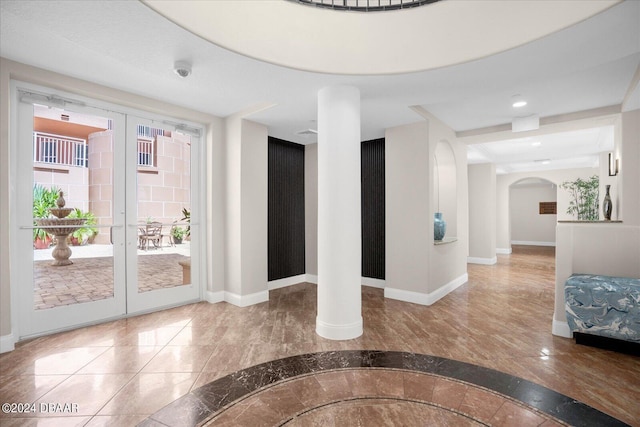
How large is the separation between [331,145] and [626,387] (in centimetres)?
313

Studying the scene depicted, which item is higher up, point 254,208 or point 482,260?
point 254,208

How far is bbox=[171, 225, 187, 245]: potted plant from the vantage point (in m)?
4.31

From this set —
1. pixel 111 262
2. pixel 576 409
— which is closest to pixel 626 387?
pixel 576 409

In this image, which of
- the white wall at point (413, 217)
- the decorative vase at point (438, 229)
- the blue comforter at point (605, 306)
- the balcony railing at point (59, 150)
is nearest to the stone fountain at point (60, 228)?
the balcony railing at point (59, 150)

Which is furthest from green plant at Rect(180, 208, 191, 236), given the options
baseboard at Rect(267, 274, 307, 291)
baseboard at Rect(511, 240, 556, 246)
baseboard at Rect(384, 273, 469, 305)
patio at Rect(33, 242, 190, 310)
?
baseboard at Rect(511, 240, 556, 246)

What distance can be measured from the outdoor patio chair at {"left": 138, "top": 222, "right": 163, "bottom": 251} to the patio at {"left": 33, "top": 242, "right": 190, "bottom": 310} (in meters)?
0.09

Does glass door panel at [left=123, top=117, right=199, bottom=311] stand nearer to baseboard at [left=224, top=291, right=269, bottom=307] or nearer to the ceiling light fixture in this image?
baseboard at [left=224, top=291, right=269, bottom=307]

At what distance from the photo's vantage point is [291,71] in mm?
2943

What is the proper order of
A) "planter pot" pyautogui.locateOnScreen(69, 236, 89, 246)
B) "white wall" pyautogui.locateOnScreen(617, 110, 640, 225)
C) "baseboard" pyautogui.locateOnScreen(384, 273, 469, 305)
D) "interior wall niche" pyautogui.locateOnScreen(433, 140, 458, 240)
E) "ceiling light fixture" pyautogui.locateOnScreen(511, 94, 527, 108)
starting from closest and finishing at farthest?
"planter pot" pyautogui.locateOnScreen(69, 236, 89, 246)
"white wall" pyautogui.locateOnScreen(617, 110, 640, 225)
"ceiling light fixture" pyautogui.locateOnScreen(511, 94, 527, 108)
"baseboard" pyautogui.locateOnScreen(384, 273, 469, 305)
"interior wall niche" pyautogui.locateOnScreen(433, 140, 458, 240)

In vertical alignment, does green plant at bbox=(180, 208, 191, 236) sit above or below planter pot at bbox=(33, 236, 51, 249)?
above

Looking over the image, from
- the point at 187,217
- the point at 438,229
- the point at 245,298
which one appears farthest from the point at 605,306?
the point at 187,217

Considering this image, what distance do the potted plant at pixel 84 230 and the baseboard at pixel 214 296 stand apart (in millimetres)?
1682

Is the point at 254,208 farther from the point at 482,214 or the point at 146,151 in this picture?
the point at 482,214

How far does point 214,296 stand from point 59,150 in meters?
2.59
